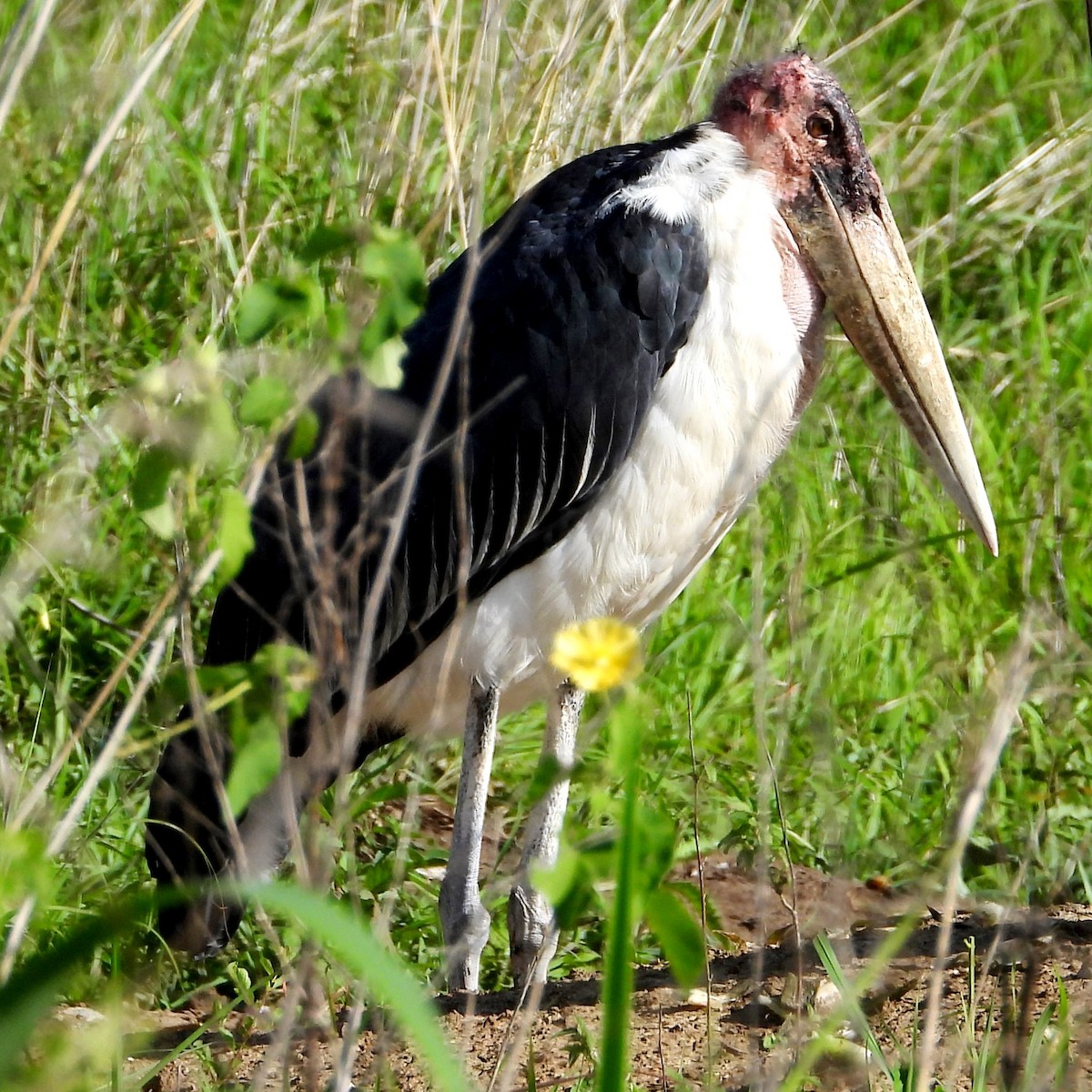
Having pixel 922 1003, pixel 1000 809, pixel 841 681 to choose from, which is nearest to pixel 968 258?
pixel 841 681

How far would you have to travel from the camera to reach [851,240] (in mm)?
3383

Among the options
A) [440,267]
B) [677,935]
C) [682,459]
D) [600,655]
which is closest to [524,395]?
[682,459]

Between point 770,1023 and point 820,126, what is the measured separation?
1.69 m

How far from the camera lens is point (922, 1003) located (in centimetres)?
282

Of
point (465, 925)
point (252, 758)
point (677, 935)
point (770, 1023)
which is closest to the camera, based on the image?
point (677, 935)

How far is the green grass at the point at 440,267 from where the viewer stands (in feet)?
11.9

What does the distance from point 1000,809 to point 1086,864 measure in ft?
0.88

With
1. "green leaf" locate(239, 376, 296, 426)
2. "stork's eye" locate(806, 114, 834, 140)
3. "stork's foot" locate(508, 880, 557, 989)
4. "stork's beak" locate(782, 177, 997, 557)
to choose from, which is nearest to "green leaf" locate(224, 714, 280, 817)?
"green leaf" locate(239, 376, 296, 426)

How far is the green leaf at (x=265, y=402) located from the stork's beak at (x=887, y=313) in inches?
72.8

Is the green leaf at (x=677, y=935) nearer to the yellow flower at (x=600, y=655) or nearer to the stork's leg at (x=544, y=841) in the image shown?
the yellow flower at (x=600, y=655)

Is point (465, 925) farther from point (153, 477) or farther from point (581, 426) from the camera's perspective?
point (153, 477)

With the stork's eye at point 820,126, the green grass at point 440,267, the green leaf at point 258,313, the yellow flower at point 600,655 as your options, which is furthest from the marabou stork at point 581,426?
the yellow flower at point 600,655

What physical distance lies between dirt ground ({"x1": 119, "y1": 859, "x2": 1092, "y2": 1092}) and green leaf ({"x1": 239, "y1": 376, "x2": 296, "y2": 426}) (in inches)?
36.2

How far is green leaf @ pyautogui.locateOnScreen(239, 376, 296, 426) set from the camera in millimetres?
1732
